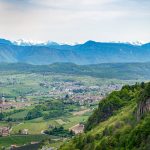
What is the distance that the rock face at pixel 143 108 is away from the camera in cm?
5881

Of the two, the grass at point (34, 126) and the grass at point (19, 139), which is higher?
the grass at point (34, 126)

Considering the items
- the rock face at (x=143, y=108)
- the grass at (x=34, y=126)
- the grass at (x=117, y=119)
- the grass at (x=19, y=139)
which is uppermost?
the rock face at (x=143, y=108)

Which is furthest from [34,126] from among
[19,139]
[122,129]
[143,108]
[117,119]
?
[143,108]

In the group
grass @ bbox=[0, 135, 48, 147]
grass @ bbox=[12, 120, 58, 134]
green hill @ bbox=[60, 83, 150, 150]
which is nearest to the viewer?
green hill @ bbox=[60, 83, 150, 150]

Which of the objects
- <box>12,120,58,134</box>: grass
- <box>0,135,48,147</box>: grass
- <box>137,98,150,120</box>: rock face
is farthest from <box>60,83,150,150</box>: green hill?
<box>12,120,58,134</box>: grass

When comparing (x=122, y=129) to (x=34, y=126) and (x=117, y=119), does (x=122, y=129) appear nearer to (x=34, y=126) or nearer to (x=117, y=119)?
(x=117, y=119)

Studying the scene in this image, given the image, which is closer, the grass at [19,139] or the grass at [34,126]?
the grass at [19,139]

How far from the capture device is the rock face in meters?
58.8

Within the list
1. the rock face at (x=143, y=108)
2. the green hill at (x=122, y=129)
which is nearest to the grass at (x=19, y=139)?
the green hill at (x=122, y=129)

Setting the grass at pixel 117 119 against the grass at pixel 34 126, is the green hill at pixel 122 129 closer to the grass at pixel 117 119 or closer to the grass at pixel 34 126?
the grass at pixel 117 119

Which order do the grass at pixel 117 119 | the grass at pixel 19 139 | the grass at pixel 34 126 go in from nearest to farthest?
1. the grass at pixel 117 119
2. the grass at pixel 19 139
3. the grass at pixel 34 126

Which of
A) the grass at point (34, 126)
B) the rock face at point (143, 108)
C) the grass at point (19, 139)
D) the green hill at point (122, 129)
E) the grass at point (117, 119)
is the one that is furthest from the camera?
the grass at point (34, 126)

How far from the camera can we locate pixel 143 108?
60.2 meters

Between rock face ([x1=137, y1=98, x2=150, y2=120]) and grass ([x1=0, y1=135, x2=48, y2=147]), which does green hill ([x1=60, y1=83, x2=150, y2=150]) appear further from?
grass ([x1=0, y1=135, x2=48, y2=147])
